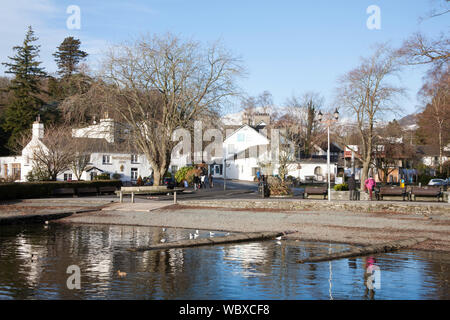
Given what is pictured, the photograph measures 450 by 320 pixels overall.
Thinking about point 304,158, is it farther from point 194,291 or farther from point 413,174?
point 194,291

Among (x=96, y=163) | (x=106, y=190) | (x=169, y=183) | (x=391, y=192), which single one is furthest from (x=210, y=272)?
(x=96, y=163)

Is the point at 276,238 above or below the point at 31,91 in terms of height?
below

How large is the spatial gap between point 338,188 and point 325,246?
2549 centimetres

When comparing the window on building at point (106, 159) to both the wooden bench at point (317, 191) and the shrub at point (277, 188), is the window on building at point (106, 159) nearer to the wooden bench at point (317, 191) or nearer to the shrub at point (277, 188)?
the shrub at point (277, 188)

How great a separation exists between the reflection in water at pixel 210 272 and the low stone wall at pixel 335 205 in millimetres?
8581

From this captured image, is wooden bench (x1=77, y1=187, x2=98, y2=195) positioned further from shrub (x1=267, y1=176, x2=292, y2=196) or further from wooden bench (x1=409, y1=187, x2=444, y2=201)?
wooden bench (x1=409, y1=187, x2=444, y2=201)

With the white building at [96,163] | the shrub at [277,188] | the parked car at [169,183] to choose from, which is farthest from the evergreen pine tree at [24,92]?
the shrub at [277,188]

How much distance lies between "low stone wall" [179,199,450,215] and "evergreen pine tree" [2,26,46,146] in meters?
52.2

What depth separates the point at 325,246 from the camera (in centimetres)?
1745

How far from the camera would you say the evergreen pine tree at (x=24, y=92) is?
247ft

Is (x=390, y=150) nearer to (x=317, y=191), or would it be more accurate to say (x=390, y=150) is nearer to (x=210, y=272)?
(x=317, y=191)

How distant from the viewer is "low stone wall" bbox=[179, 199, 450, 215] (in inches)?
956

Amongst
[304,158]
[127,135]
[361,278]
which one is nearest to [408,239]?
[361,278]

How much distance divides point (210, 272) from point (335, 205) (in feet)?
50.4
